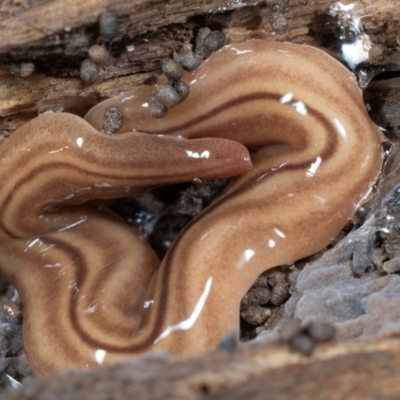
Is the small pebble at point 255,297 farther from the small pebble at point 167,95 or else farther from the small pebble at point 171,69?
the small pebble at point 171,69

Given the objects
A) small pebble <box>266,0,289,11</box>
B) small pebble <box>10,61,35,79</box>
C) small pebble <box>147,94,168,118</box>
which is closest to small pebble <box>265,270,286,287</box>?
small pebble <box>147,94,168,118</box>

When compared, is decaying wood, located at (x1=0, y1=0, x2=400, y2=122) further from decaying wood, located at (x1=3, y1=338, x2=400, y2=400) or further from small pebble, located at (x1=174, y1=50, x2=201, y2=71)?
decaying wood, located at (x1=3, y1=338, x2=400, y2=400)

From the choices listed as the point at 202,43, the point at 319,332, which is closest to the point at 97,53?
the point at 202,43

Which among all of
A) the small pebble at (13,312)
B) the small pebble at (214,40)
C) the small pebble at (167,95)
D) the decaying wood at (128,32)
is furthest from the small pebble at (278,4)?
the small pebble at (13,312)

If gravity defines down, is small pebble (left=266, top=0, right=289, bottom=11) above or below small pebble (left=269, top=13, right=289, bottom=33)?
above

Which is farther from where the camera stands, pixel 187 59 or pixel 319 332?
pixel 187 59

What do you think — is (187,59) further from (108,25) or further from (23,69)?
(23,69)
